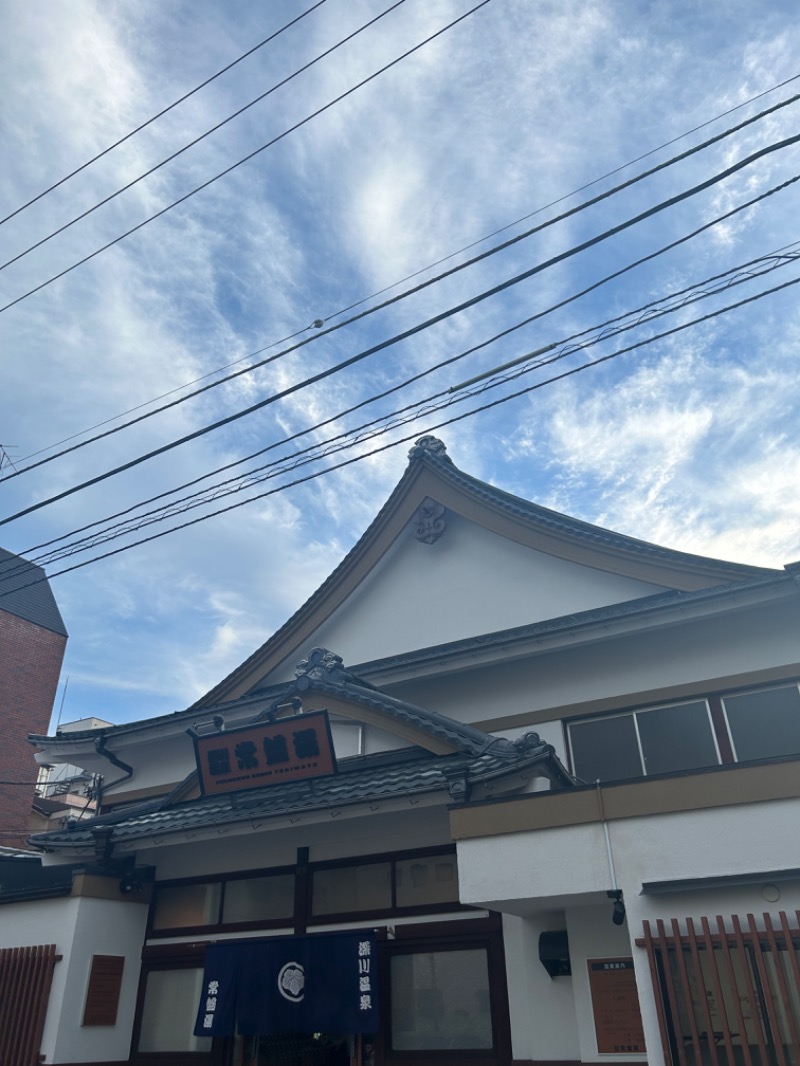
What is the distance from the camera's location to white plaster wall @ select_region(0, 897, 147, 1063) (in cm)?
1046

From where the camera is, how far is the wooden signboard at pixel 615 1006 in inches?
327

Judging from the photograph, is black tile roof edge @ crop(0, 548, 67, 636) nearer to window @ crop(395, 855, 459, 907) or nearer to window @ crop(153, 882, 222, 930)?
window @ crop(153, 882, 222, 930)

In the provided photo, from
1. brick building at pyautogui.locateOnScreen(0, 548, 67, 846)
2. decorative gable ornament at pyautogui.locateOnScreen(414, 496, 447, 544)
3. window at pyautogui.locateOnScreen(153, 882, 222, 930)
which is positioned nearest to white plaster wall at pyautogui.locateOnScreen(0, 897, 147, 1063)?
window at pyautogui.locateOnScreen(153, 882, 222, 930)

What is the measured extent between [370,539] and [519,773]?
664 cm

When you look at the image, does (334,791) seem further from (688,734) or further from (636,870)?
(688,734)

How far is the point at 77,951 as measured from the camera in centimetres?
1084

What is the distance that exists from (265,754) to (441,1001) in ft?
12.1

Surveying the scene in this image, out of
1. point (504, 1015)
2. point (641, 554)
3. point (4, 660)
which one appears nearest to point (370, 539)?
point (641, 554)

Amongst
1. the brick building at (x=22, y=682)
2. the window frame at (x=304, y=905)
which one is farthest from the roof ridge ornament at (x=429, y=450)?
the brick building at (x=22, y=682)

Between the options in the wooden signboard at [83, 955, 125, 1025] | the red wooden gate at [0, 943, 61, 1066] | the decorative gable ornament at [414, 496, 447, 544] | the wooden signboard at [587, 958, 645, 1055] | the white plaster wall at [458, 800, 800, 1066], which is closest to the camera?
the white plaster wall at [458, 800, 800, 1066]

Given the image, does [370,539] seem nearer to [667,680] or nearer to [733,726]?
[667,680]

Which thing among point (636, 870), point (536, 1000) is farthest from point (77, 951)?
point (636, 870)

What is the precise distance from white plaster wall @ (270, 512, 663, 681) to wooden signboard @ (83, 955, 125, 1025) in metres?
5.21

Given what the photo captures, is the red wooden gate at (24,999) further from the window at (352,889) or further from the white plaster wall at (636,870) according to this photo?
the white plaster wall at (636,870)
